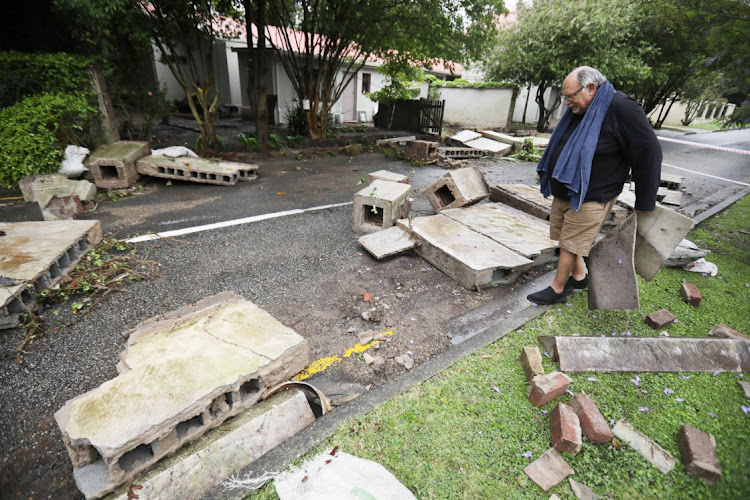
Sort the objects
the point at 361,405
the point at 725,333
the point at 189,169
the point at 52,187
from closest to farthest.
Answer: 1. the point at 361,405
2. the point at 725,333
3. the point at 52,187
4. the point at 189,169

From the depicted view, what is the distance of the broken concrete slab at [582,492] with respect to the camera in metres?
1.69

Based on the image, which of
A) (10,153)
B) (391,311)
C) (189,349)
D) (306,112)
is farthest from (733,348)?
(306,112)

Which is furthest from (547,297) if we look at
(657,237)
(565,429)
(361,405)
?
(361,405)

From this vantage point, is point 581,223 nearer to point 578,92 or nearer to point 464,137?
point 578,92

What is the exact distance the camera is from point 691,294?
334 centimetres

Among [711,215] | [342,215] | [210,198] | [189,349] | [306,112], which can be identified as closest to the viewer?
[189,349]

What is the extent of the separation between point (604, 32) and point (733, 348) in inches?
612

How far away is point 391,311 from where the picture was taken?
10.3 ft

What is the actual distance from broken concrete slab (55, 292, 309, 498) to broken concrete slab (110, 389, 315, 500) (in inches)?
1.9

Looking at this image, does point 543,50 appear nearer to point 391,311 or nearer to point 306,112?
point 306,112

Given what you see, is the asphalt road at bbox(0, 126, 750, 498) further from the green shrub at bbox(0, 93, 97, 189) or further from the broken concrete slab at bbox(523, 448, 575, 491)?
the broken concrete slab at bbox(523, 448, 575, 491)

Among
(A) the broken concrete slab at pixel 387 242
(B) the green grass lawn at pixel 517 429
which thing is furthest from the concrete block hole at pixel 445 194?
(B) the green grass lawn at pixel 517 429

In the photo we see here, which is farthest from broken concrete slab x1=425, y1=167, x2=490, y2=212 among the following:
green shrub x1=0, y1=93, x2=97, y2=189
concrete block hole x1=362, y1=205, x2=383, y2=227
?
green shrub x1=0, y1=93, x2=97, y2=189

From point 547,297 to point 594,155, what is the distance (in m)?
1.28
